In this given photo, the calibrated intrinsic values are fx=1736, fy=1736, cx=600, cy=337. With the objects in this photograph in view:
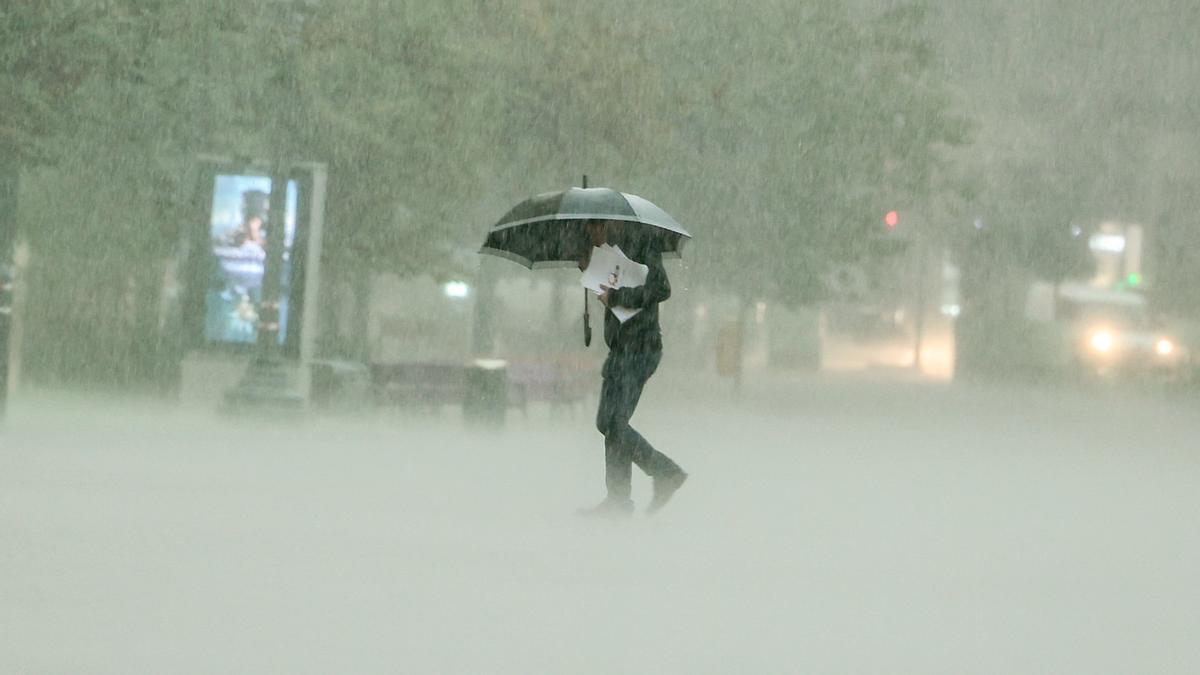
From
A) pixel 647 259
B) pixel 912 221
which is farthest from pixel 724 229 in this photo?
pixel 647 259

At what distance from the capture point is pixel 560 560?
7.95m

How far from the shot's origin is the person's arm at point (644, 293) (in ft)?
29.6

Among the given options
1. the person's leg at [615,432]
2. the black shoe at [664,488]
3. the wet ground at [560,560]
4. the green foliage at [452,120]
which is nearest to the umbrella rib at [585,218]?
the person's leg at [615,432]

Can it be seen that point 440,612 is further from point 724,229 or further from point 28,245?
point 724,229

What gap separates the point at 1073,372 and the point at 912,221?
1643 centimetres

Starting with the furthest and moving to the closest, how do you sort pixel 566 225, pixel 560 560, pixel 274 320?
pixel 274 320 < pixel 566 225 < pixel 560 560

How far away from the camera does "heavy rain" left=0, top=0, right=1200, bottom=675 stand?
253 inches

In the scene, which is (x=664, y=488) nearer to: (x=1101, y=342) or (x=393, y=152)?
(x=393, y=152)

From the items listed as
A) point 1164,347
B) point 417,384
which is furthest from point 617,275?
point 1164,347

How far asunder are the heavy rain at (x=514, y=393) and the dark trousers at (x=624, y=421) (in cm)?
2

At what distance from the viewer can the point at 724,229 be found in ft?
99.3

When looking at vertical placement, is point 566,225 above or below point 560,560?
above

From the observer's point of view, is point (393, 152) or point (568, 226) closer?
point (568, 226)

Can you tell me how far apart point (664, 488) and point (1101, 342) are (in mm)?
47866
